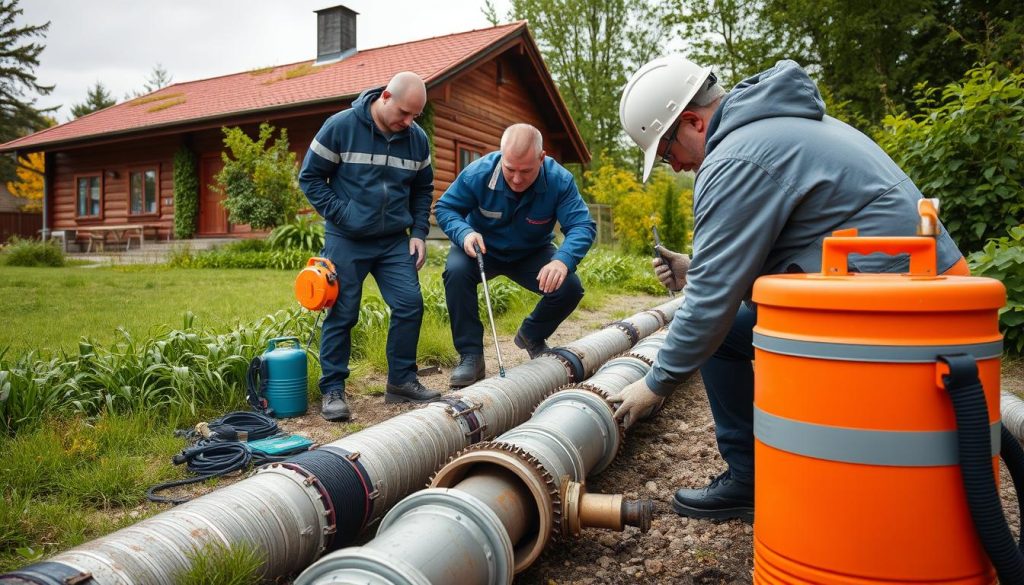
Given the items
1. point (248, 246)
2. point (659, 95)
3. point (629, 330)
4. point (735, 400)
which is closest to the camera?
point (659, 95)

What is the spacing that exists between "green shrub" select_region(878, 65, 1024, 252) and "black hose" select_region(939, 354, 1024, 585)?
4.97 meters

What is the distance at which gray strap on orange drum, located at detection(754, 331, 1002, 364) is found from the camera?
55.1 inches

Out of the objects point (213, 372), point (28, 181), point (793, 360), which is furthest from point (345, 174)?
point (28, 181)

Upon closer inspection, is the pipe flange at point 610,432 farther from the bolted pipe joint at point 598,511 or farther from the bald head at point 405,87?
the bald head at point 405,87

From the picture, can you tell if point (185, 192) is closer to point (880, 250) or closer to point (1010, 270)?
point (1010, 270)

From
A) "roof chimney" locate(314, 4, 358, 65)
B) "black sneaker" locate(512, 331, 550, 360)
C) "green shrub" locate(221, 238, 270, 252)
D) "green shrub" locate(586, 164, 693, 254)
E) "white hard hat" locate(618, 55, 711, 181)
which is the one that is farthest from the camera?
"roof chimney" locate(314, 4, 358, 65)

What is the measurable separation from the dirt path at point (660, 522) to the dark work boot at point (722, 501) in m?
0.03

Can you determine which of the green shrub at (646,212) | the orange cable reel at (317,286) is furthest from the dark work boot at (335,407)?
the green shrub at (646,212)

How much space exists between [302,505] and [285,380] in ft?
5.97

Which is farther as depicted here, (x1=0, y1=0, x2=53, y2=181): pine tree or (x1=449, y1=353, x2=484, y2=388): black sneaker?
(x1=0, y1=0, x2=53, y2=181): pine tree

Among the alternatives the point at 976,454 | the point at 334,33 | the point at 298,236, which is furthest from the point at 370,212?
the point at 334,33

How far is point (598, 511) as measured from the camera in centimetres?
221

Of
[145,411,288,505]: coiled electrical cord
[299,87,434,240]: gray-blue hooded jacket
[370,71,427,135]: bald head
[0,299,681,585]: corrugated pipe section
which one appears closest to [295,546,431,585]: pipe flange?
[0,299,681,585]: corrugated pipe section

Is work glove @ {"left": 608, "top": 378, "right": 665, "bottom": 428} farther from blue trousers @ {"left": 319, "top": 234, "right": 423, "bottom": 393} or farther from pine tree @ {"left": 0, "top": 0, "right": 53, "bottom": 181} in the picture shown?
pine tree @ {"left": 0, "top": 0, "right": 53, "bottom": 181}
